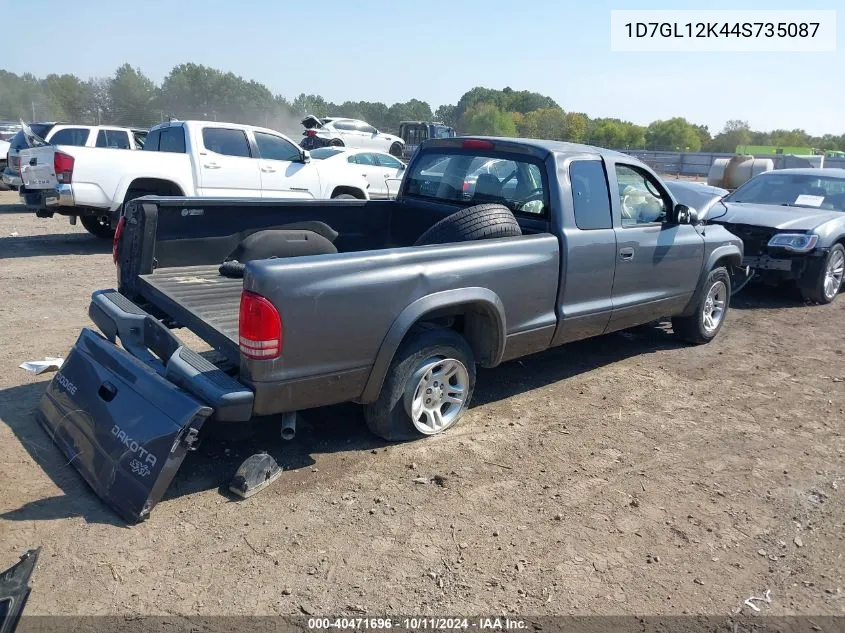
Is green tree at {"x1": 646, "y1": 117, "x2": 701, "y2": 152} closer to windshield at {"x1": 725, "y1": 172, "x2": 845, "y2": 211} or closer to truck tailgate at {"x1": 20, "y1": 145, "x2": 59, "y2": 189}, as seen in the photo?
windshield at {"x1": 725, "y1": 172, "x2": 845, "y2": 211}

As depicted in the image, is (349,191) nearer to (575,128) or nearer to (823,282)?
(823,282)

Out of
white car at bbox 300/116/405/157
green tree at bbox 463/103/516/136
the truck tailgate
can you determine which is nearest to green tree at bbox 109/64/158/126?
white car at bbox 300/116/405/157

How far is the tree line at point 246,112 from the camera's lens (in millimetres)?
45281

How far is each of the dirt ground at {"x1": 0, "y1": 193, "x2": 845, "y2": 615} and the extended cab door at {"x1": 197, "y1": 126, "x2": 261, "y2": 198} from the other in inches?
207

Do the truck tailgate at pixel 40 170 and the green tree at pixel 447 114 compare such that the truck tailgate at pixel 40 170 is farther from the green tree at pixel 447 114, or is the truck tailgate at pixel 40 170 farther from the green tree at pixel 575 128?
the green tree at pixel 447 114

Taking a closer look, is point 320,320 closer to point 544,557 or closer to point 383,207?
point 544,557

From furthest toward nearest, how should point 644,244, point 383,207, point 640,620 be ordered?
1. point 383,207
2. point 644,244
3. point 640,620

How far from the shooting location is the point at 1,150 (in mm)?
17719

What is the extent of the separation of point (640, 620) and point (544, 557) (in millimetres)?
515

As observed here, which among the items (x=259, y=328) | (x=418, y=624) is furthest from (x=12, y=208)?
(x=418, y=624)

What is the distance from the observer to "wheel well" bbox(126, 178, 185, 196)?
9.92 meters

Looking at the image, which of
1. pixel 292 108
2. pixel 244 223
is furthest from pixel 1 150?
pixel 292 108

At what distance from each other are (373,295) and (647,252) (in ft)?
8.95

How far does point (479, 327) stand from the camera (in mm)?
4508
